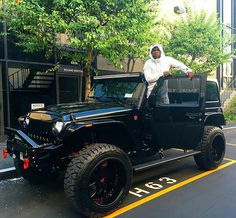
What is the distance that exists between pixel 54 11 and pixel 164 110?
3863 millimetres

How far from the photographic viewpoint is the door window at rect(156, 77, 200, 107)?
5770mm

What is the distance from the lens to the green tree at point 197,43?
41.4 feet

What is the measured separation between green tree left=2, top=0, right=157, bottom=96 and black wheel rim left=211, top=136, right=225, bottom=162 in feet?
10.8

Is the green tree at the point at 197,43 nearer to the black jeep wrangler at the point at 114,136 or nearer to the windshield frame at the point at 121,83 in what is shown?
the black jeep wrangler at the point at 114,136

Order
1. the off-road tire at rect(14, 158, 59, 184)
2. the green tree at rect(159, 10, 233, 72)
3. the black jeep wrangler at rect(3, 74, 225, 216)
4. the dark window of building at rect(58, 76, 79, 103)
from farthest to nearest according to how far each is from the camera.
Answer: the green tree at rect(159, 10, 233, 72), the dark window of building at rect(58, 76, 79, 103), the off-road tire at rect(14, 158, 59, 184), the black jeep wrangler at rect(3, 74, 225, 216)

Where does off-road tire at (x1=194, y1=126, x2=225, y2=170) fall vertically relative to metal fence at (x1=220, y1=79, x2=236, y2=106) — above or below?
below

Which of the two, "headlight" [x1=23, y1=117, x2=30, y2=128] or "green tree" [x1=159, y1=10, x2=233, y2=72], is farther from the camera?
"green tree" [x1=159, y1=10, x2=233, y2=72]

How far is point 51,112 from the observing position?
15.8 ft

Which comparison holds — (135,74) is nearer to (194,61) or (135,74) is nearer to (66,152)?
(66,152)

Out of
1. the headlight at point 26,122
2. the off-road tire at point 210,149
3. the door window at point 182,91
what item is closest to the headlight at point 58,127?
the headlight at point 26,122

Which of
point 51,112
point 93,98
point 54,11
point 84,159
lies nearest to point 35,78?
point 54,11

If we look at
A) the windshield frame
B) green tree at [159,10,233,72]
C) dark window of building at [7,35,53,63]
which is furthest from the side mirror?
green tree at [159,10,233,72]

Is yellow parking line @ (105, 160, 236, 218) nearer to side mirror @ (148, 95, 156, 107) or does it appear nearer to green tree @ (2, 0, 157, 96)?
side mirror @ (148, 95, 156, 107)

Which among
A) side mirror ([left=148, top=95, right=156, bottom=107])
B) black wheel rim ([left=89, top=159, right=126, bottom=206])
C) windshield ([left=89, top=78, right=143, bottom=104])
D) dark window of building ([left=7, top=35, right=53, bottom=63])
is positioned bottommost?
black wheel rim ([left=89, top=159, right=126, bottom=206])
